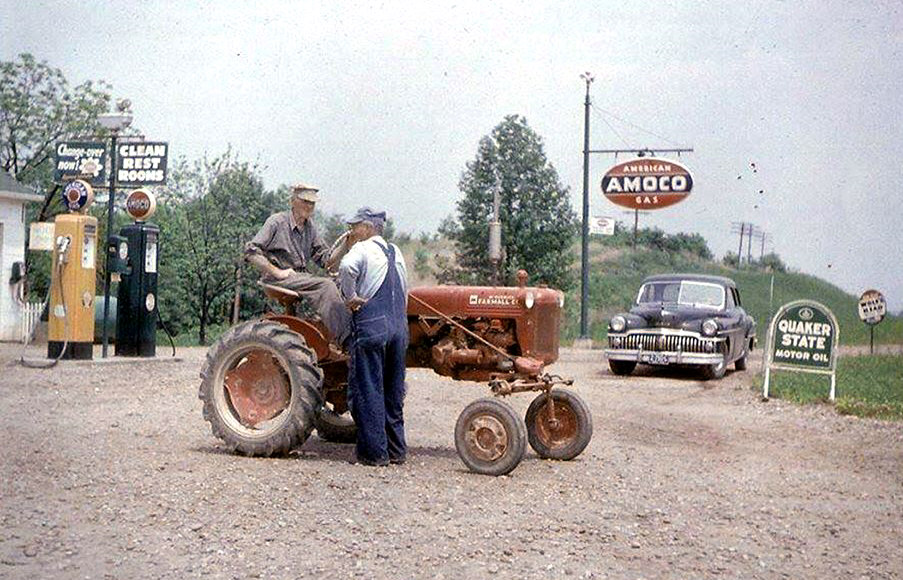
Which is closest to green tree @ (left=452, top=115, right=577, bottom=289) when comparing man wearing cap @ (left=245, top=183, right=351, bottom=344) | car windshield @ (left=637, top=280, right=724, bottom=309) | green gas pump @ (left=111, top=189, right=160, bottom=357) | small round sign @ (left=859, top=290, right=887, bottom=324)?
small round sign @ (left=859, top=290, right=887, bottom=324)

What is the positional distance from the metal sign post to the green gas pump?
946 centimetres

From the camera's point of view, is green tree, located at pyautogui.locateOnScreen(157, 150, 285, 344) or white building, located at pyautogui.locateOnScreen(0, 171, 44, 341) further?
green tree, located at pyautogui.locateOnScreen(157, 150, 285, 344)

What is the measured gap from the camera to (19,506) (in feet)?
20.9

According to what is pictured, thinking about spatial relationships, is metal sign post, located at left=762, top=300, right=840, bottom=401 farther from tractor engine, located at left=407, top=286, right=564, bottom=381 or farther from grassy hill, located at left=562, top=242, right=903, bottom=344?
grassy hill, located at left=562, top=242, right=903, bottom=344

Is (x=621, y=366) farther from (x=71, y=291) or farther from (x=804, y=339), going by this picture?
(x=71, y=291)

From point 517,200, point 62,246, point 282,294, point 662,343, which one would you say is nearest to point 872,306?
point 662,343

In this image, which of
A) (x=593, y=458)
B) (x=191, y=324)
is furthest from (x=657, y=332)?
(x=191, y=324)

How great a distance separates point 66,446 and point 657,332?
11.7m

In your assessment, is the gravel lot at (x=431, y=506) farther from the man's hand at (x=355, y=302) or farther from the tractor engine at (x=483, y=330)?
the man's hand at (x=355, y=302)

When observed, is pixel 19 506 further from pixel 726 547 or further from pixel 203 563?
pixel 726 547

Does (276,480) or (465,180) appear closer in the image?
(276,480)

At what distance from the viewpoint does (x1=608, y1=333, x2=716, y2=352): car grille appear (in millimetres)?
18438

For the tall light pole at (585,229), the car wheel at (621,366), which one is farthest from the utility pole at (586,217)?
the car wheel at (621,366)

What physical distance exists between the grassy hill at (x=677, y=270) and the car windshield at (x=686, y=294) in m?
20.8
